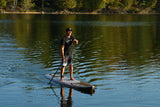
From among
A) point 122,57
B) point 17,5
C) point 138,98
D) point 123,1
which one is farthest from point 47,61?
point 123,1

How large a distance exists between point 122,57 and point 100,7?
157 metres

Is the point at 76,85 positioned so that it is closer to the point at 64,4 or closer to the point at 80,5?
the point at 64,4

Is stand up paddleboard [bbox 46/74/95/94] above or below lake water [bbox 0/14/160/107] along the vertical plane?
above

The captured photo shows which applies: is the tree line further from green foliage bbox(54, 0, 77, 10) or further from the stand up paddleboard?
the stand up paddleboard

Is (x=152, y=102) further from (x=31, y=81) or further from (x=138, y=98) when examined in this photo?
(x=31, y=81)

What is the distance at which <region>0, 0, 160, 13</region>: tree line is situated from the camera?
16350 centimetres

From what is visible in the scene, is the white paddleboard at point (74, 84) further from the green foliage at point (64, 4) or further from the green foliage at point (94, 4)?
the green foliage at point (94, 4)

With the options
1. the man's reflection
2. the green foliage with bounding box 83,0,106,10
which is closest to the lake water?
the man's reflection

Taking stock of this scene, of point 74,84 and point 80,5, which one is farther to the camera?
point 80,5

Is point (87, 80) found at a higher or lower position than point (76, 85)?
lower

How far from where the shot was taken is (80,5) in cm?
18162

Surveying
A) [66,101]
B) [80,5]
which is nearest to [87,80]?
[66,101]

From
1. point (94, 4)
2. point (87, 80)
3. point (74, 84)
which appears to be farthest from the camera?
point (94, 4)

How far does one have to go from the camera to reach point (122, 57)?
25984mm
